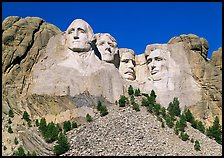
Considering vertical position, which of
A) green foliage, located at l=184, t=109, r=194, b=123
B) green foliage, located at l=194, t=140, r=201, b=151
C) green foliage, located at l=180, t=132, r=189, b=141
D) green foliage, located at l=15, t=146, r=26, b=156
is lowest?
green foliage, located at l=15, t=146, r=26, b=156

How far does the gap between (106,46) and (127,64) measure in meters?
1.57

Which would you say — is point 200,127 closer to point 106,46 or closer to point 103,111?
point 103,111

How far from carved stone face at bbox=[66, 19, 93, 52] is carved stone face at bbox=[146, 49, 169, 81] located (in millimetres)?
3458

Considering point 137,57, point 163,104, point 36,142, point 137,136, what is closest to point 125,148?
point 137,136

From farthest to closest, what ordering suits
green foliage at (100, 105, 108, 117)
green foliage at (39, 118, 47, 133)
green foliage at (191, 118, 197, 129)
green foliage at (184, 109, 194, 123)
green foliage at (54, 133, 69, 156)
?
green foliage at (184, 109, 194, 123) → green foliage at (191, 118, 197, 129) → green foliage at (100, 105, 108, 117) → green foliage at (39, 118, 47, 133) → green foliage at (54, 133, 69, 156)

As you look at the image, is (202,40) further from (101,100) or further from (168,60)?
(101,100)

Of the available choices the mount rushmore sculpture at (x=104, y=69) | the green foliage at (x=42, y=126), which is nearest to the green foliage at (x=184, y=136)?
the mount rushmore sculpture at (x=104, y=69)

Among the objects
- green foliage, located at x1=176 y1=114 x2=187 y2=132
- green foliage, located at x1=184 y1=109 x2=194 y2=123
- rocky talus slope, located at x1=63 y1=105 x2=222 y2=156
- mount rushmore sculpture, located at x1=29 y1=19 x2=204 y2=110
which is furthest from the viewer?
green foliage, located at x1=184 y1=109 x2=194 y2=123

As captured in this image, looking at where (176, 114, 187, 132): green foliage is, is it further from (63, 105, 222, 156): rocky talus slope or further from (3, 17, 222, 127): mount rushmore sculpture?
(3, 17, 222, 127): mount rushmore sculpture

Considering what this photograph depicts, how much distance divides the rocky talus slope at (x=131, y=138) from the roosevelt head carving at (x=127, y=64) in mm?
4273

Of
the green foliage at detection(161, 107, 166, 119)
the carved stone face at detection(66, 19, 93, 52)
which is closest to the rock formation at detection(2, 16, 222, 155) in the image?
the carved stone face at detection(66, 19, 93, 52)

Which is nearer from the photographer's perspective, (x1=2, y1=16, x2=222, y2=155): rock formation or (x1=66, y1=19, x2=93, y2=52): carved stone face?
Result: (x1=2, y1=16, x2=222, y2=155): rock formation

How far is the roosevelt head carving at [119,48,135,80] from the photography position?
120 feet

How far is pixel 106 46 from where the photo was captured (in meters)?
35.8
